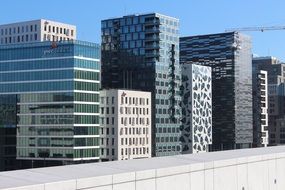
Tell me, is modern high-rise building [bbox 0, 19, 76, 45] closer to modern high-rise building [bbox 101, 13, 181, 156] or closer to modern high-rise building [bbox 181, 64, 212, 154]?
modern high-rise building [bbox 101, 13, 181, 156]

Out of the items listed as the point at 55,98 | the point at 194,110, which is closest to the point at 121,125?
the point at 55,98

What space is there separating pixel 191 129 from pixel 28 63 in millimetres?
61328

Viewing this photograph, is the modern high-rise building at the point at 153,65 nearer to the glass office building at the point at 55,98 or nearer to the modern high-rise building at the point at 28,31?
the modern high-rise building at the point at 28,31

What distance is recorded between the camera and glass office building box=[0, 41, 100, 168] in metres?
121

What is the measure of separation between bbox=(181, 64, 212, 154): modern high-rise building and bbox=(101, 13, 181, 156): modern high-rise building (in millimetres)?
4850

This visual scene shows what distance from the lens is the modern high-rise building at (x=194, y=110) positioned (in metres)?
169

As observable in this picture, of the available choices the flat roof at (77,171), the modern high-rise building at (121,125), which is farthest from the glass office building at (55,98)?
the flat roof at (77,171)

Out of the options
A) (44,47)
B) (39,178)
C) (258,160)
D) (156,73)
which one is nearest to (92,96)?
(44,47)

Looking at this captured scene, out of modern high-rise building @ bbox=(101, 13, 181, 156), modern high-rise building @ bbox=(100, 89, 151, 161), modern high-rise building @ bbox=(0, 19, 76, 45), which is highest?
modern high-rise building @ bbox=(0, 19, 76, 45)

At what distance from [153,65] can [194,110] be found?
23.4m

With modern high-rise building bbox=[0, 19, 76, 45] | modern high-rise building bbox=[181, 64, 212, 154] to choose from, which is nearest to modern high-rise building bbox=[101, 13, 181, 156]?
modern high-rise building bbox=[181, 64, 212, 154]

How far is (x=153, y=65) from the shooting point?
514 ft

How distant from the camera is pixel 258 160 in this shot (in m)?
27.5

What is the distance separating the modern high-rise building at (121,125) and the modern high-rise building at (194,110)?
30558mm
